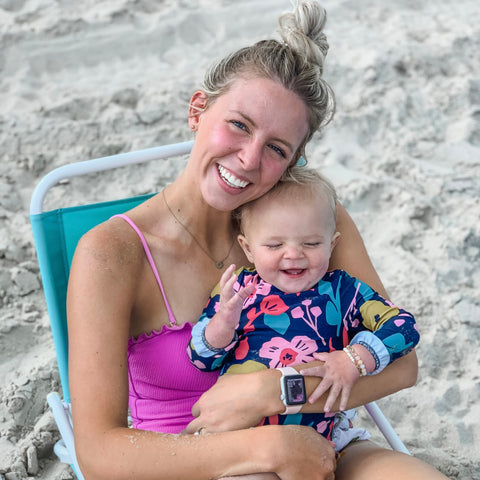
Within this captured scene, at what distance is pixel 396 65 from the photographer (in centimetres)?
460

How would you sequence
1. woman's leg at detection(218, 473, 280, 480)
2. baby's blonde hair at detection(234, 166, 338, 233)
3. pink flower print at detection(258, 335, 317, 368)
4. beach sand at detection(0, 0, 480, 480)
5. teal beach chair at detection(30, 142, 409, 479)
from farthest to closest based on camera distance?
beach sand at detection(0, 0, 480, 480) < teal beach chair at detection(30, 142, 409, 479) < baby's blonde hair at detection(234, 166, 338, 233) < pink flower print at detection(258, 335, 317, 368) < woman's leg at detection(218, 473, 280, 480)

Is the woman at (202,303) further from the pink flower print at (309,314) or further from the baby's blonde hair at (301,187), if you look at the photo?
the pink flower print at (309,314)

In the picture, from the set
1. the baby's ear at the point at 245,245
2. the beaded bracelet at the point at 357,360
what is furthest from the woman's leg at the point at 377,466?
the baby's ear at the point at 245,245

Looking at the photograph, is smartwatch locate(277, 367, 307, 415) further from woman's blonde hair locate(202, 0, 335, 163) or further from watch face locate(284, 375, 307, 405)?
woman's blonde hair locate(202, 0, 335, 163)

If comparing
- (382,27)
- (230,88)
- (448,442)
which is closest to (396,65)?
(382,27)

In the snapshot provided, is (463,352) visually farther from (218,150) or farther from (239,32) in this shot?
(239,32)

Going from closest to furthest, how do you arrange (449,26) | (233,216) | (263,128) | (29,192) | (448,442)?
(263,128)
(233,216)
(448,442)
(29,192)
(449,26)

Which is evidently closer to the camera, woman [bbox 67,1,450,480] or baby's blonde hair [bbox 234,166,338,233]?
woman [bbox 67,1,450,480]

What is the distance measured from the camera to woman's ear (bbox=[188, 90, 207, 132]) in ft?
6.54

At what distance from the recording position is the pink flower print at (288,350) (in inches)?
72.8

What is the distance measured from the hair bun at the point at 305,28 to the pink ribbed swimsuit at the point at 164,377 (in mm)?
659

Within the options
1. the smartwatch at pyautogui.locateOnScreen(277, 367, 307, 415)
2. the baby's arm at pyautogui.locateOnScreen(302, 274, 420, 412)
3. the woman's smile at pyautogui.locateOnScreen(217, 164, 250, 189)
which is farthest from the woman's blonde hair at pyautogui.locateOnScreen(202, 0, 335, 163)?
the smartwatch at pyautogui.locateOnScreen(277, 367, 307, 415)

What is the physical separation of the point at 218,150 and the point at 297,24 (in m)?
0.42

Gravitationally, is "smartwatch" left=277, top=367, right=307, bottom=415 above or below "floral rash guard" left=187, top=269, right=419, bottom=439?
below
